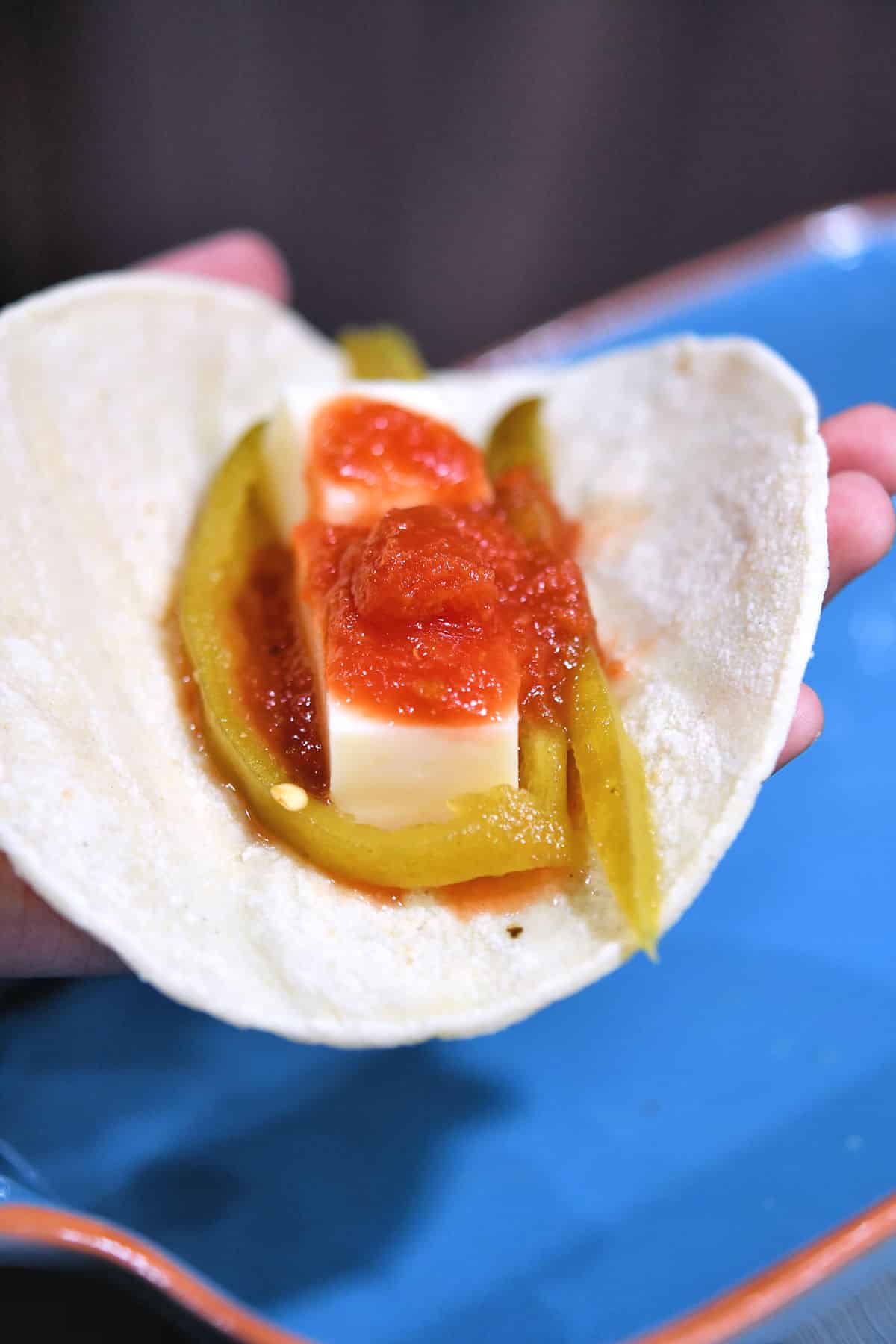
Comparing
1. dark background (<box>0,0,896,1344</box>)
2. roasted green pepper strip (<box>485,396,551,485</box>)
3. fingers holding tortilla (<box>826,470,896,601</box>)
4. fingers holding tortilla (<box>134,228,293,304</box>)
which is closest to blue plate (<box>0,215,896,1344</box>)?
fingers holding tortilla (<box>826,470,896,601</box>)

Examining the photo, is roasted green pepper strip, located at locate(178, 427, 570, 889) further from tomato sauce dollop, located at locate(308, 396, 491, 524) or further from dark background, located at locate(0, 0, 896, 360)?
dark background, located at locate(0, 0, 896, 360)

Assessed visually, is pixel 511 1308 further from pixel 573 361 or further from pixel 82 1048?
pixel 573 361

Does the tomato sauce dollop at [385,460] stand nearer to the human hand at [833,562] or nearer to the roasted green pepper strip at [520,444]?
the roasted green pepper strip at [520,444]

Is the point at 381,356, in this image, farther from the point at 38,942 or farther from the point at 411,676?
the point at 38,942

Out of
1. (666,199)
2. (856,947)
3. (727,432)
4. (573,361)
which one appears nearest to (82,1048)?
(856,947)

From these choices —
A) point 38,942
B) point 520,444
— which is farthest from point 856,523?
point 38,942

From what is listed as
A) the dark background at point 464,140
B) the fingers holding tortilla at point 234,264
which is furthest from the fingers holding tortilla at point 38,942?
the dark background at point 464,140

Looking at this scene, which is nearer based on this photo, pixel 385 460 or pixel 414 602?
pixel 414 602
